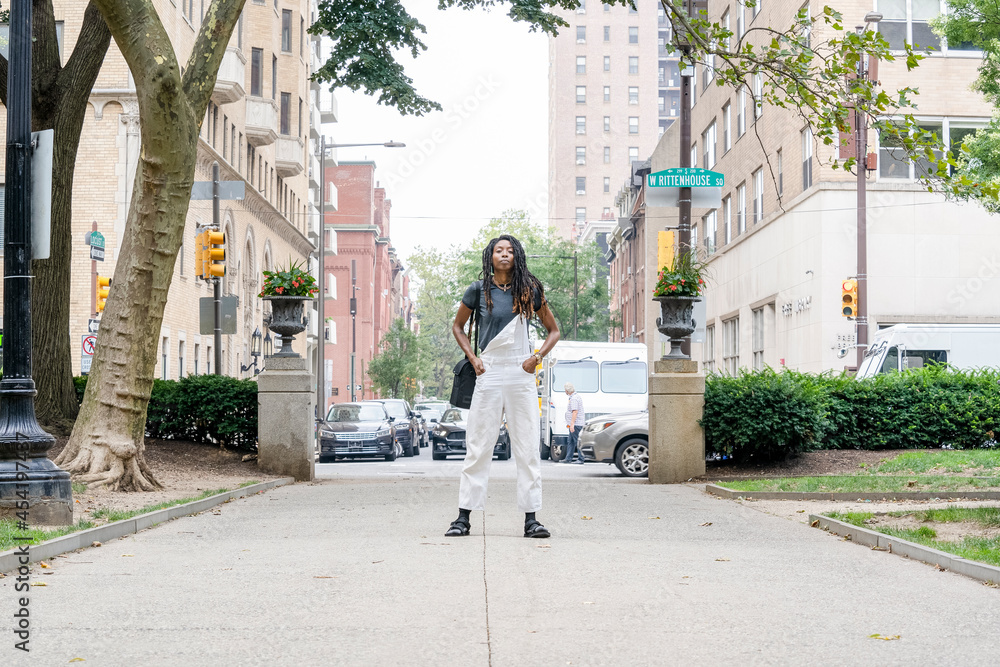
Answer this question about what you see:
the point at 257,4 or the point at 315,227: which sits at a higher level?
the point at 257,4

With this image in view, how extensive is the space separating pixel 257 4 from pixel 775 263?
22264mm

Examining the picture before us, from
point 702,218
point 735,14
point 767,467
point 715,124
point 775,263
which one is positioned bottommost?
point 767,467

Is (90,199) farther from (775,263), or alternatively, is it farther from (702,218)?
(702,218)

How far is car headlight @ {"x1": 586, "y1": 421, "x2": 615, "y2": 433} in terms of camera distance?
20.0m

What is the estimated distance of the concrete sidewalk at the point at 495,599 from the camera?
198 inches

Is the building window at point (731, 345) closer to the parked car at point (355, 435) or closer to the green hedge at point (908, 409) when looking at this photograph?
the parked car at point (355, 435)

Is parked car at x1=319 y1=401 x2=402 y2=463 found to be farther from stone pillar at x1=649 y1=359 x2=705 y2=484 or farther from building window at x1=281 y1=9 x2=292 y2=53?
building window at x1=281 y1=9 x2=292 y2=53

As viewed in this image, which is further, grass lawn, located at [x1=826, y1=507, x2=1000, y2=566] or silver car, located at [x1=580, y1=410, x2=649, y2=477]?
silver car, located at [x1=580, y1=410, x2=649, y2=477]

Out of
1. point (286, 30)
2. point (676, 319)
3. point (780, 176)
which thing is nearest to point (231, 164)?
point (286, 30)

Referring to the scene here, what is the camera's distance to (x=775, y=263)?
37.2 m

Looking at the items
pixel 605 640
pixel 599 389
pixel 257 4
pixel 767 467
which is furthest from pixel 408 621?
pixel 257 4

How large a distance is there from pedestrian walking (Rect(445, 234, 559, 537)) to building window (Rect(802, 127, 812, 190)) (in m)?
26.5

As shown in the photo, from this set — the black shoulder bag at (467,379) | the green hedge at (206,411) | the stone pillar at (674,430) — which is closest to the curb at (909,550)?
the black shoulder bag at (467,379)

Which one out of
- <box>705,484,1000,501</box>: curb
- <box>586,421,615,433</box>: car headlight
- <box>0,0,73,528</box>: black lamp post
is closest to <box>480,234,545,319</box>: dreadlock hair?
<box>0,0,73,528</box>: black lamp post
